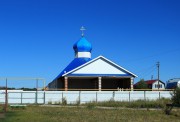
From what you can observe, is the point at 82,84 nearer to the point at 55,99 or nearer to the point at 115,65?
the point at 115,65

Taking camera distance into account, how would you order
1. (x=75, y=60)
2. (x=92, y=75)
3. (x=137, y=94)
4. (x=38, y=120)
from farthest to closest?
(x=75, y=60)
(x=92, y=75)
(x=137, y=94)
(x=38, y=120)

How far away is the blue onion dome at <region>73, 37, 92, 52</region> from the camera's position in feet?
184

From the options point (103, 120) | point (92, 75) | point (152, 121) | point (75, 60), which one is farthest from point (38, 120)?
point (75, 60)

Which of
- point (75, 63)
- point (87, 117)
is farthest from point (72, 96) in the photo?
point (87, 117)

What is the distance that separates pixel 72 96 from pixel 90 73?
8.41m

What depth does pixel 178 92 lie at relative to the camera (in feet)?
99.7

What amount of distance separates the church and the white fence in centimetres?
523

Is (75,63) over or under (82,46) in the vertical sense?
under

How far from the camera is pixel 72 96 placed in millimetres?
42031

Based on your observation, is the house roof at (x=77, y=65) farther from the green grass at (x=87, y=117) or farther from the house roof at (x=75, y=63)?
the green grass at (x=87, y=117)

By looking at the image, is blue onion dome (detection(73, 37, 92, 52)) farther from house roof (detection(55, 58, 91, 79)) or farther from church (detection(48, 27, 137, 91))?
house roof (detection(55, 58, 91, 79))

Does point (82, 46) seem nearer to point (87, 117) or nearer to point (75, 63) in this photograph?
point (75, 63)

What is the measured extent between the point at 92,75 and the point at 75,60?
Result: 23.1 feet

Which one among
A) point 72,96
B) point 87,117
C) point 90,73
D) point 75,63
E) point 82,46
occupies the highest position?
point 82,46
